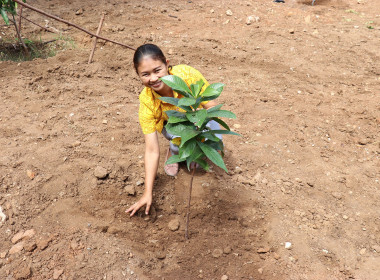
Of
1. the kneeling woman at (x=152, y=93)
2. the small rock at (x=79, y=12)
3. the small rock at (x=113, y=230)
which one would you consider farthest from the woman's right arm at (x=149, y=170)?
the small rock at (x=79, y=12)

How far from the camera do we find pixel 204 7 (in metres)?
5.68

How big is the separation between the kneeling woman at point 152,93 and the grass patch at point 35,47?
2.94 meters

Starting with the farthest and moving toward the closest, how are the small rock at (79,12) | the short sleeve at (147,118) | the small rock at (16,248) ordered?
1. the small rock at (79,12)
2. the short sleeve at (147,118)
3. the small rock at (16,248)

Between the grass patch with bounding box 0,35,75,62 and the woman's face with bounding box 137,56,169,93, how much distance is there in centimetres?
308

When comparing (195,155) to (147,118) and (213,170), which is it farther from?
(213,170)

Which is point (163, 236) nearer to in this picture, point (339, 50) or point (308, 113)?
point (308, 113)

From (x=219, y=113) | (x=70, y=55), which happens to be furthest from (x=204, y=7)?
(x=219, y=113)

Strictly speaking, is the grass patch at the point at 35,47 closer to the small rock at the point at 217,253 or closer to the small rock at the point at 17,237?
the small rock at the point at 17,237

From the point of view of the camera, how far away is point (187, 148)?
1.51 metres

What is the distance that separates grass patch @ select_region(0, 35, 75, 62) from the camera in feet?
14.4

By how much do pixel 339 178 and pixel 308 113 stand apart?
946mm

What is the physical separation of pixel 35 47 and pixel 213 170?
11.9 feet

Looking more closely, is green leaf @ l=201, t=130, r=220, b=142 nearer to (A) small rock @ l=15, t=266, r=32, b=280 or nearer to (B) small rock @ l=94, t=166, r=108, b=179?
(B) small rock @ l=94, t=166, r=108, b=179

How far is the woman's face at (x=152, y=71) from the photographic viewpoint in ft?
5.88
